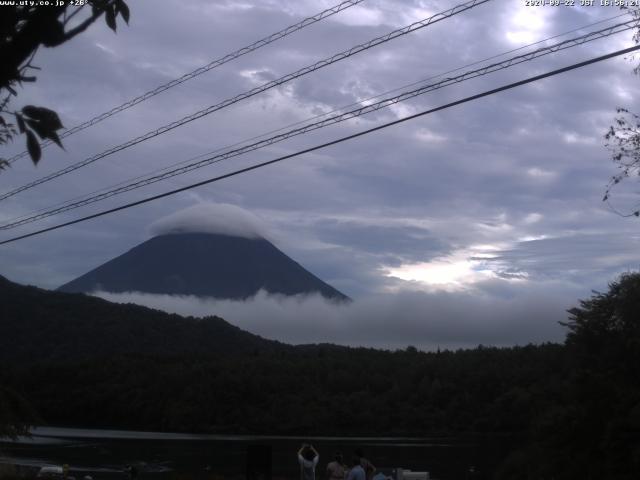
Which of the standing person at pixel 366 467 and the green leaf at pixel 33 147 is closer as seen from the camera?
the green leaf at pixel 33 147

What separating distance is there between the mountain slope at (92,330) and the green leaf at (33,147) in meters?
111

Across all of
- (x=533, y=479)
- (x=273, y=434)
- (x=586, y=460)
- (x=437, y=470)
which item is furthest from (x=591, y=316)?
(x=273, y=434)

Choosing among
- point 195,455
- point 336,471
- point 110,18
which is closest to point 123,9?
point 110,18

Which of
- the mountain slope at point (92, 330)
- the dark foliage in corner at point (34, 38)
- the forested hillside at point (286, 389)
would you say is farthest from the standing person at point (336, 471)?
the mountain slope at point (92, 330)

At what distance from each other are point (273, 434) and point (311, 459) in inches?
3391

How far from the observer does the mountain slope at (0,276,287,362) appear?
11456 centimetres

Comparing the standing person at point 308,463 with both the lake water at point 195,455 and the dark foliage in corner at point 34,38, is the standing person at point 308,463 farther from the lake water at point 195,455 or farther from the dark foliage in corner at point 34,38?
the lake water at point 195,455

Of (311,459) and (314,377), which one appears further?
(314,377)

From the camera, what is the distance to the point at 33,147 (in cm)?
400

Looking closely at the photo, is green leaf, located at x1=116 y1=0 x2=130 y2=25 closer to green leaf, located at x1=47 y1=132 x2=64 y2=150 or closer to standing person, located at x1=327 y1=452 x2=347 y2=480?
green leaf, located at x1=47 y1=132 x2=64 y2=150

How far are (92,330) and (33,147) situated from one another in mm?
130743

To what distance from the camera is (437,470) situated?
49.4 meters

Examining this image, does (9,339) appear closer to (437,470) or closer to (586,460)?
(437,470)

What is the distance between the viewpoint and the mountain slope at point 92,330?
114562 millimetres
